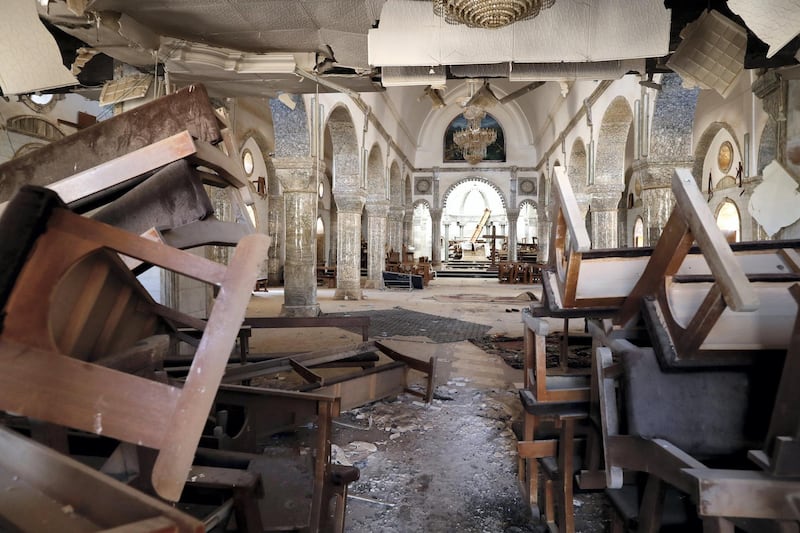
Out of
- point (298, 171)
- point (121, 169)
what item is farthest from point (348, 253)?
point (121, 169)

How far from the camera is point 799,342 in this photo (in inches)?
50.3

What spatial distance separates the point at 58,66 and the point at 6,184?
94.7 inches

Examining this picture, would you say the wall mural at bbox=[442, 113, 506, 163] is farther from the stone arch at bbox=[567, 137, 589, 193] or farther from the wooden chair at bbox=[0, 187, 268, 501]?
the wooden chair at bbox=[0, 187, 268, 501]

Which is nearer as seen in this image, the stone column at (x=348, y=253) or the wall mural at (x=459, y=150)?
the stone column at (x=348, y=253)

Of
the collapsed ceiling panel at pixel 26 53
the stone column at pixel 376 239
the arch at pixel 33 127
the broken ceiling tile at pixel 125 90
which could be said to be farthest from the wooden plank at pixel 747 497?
the stone column at pixel 376 239

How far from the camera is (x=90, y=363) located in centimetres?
116

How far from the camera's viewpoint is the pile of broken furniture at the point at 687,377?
1254 mm

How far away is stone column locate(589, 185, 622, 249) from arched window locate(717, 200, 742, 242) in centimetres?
315

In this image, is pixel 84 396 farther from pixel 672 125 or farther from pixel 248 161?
pixel 248 161

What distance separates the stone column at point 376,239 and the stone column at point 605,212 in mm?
6693

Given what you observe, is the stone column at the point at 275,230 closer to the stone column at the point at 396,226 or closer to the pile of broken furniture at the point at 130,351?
the stone column at the point at 396,226

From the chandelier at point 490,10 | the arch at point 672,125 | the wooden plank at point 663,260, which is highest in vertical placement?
the arch at point 672,125

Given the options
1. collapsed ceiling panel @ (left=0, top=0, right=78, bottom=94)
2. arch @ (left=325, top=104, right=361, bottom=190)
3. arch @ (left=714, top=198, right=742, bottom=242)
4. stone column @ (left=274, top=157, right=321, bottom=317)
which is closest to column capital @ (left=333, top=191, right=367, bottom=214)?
arch @ (left=325, top=104, right=361, bottom=190)

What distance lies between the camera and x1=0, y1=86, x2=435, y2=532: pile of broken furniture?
41.9 inches
